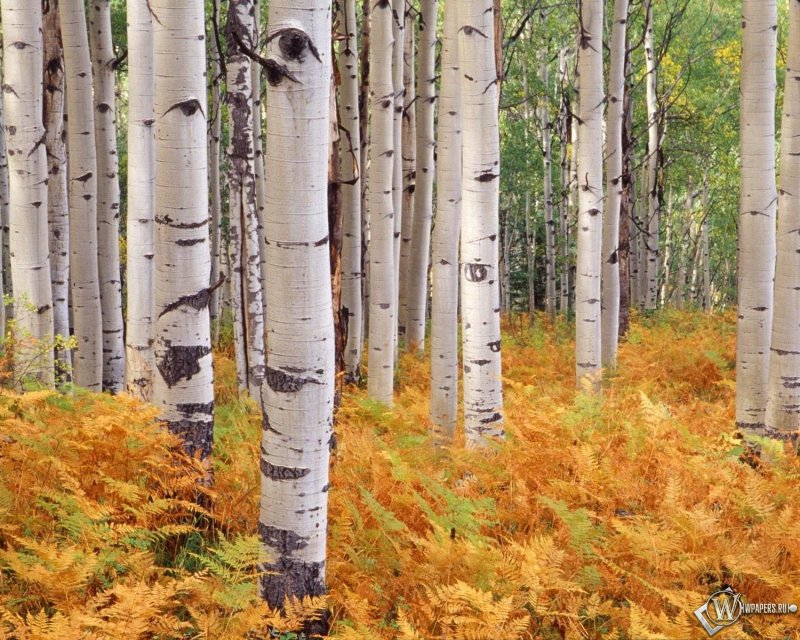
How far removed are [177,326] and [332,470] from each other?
1.65 m

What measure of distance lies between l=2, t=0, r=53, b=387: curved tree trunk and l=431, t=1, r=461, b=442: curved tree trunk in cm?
329

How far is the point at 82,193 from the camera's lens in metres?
7.25

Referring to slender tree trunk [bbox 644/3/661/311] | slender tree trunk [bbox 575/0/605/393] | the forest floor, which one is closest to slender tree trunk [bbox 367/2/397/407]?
slender tree trunk [bbox 575/0/605/393]

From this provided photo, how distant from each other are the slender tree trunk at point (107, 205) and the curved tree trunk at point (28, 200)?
165 cm

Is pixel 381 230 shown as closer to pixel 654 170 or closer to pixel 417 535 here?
pixel 417 535

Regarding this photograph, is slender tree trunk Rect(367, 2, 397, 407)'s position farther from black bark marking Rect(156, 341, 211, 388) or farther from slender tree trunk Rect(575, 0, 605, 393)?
black bark marking Rect(156, 341, 211, 388)

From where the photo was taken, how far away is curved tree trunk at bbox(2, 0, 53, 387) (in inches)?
231

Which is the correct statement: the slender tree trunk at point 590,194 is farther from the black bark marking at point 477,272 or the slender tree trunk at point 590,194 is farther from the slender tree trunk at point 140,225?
the slender tree trunk at point 140,225

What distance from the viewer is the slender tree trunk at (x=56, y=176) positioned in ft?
23.7

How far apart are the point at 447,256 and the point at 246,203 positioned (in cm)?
293

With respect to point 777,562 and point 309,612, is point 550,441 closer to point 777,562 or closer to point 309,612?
point 777,562

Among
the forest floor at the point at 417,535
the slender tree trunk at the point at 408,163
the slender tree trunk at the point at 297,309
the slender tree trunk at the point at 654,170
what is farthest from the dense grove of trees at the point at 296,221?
the slender tree trunk at the point at 654,170

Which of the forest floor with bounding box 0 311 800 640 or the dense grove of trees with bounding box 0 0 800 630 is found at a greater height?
the dense grove of trees with bounding box 0 0 800 630

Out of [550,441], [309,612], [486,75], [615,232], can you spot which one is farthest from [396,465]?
[615,232]
